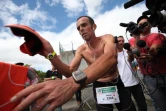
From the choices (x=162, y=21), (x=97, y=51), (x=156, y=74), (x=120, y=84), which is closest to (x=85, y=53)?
(x=97, y=51)

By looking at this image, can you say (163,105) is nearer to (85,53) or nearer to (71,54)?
(85,53)

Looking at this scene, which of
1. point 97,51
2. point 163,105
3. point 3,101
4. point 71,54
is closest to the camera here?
point 3,101

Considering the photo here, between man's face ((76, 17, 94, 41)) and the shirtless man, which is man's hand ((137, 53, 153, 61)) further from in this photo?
man's face ((76, 17, 94, 41))

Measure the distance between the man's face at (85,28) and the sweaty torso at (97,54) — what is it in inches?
8.3

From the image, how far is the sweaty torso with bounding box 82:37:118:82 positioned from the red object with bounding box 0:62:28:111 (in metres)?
1.89

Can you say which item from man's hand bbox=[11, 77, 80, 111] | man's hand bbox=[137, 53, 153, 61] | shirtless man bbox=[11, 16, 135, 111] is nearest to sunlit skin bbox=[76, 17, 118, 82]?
shirtless man bbox=[11, 16, 135, 111]

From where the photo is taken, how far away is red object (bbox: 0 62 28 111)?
1.35 m

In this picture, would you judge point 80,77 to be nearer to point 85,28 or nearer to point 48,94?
point 48,94

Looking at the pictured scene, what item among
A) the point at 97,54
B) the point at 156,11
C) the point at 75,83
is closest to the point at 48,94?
the point at 75,83

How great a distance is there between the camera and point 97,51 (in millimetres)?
3312

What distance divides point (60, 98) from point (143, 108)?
3347 mm

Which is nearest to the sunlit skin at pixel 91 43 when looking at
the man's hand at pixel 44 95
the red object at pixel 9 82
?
the red object at pixel 9 82

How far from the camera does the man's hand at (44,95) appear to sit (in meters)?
0.95

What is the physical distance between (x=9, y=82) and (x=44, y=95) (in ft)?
1.81
